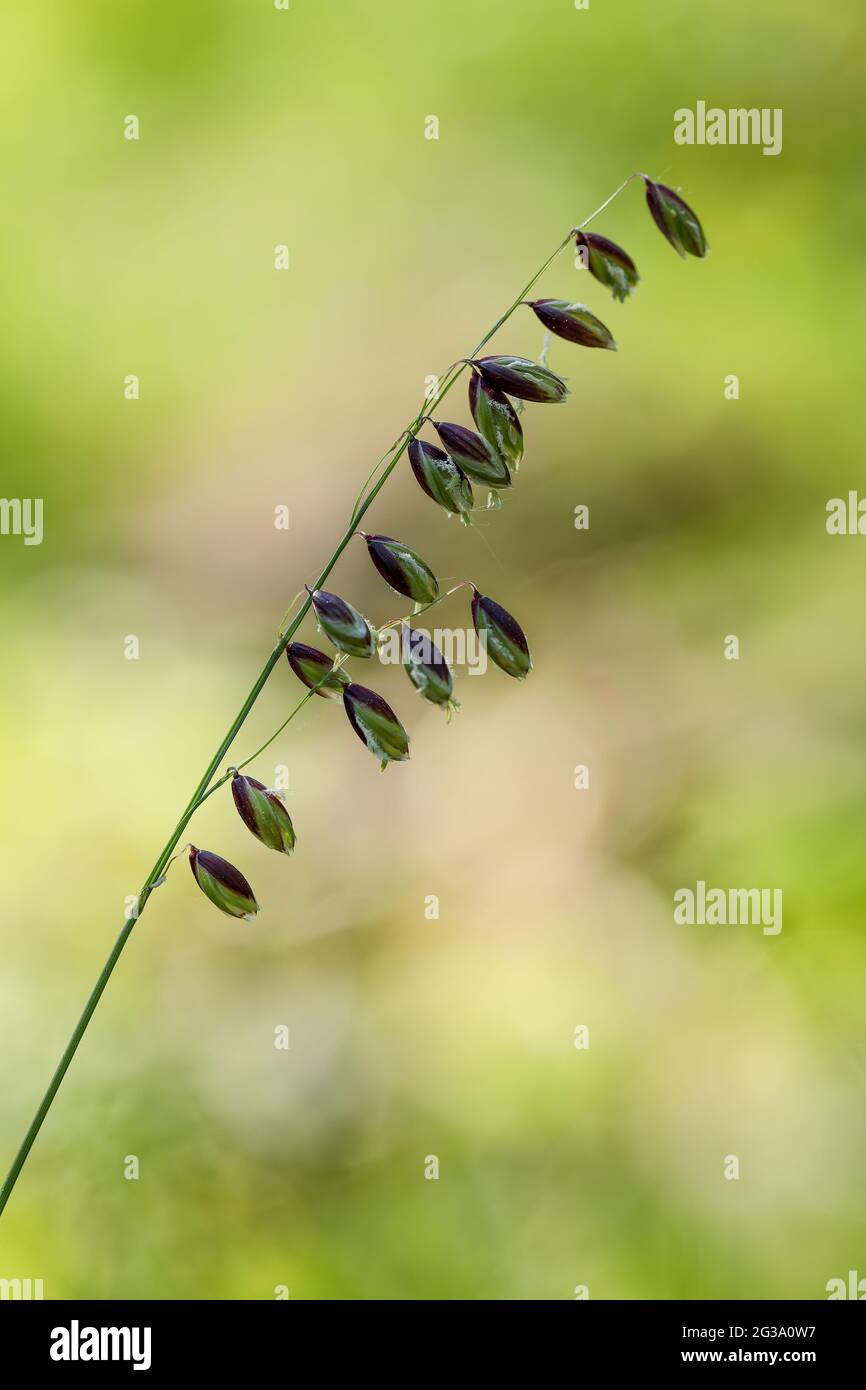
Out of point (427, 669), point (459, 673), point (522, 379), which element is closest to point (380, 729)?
point (427, 669)

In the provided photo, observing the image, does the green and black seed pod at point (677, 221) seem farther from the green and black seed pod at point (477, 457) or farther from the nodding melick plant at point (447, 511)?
the green and black seed pod at point (477, 457)

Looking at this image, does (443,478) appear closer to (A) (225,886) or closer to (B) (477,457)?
(B) (477,457)

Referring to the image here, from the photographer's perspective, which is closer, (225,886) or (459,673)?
(225,886)

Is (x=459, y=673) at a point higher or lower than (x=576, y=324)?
higher

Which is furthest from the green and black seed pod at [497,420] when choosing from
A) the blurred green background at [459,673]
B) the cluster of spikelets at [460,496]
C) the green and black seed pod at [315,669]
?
the blurred green background at [459,673]

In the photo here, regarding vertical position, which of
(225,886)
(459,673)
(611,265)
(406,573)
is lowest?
(225,886)
